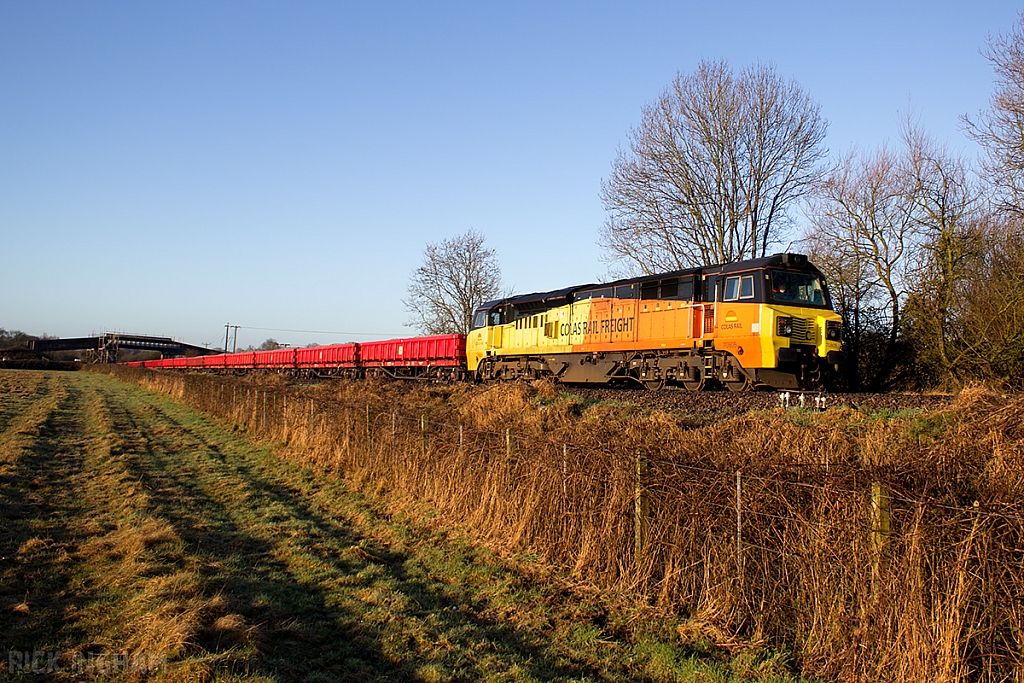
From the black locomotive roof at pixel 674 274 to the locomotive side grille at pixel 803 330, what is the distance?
1.55 meters

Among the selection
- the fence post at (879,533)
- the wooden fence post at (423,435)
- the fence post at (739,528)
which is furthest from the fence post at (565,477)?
the wooden fence post at (423,435)

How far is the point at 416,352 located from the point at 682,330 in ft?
69.9

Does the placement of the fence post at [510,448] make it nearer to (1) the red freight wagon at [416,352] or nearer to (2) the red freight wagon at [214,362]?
(1) the red freight wagon at [416,352]

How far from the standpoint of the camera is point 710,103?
32844mm

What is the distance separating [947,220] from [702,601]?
2476 cm

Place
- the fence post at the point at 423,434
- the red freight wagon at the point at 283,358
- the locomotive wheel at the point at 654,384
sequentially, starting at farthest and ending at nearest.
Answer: the red freight wagon at the point at 283,358, the locomotive wheel at the point at 654,384, the fence post at the point at 423,434

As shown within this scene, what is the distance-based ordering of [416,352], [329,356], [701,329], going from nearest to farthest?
[701,329] < [416,352] < [329,356]

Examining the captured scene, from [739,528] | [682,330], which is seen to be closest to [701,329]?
[682,330]

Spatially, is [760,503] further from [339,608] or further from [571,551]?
[339,608]

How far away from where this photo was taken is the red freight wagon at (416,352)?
3403 centimetres

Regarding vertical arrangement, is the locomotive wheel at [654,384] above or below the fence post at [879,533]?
above

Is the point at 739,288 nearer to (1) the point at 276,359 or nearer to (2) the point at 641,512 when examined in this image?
(2) the point at 641,512

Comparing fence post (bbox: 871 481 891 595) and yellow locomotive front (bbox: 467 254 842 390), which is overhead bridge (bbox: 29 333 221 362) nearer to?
yellow locomotive front (bbox: 467 254 842 390)

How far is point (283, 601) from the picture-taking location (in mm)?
7027
